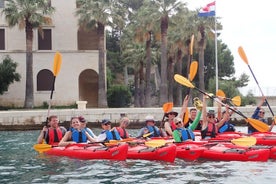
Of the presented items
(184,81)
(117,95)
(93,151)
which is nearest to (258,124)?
(184,81)

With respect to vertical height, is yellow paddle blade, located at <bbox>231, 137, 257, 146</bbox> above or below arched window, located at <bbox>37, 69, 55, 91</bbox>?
below

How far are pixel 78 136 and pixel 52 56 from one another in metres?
23.5

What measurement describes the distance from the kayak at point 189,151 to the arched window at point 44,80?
2491 cm

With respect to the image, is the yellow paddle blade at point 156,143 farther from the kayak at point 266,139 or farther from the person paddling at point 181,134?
the kayak at point 266,139

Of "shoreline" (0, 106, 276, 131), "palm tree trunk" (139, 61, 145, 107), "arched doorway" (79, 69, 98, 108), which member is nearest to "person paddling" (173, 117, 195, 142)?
Answer: "shoreline" (0, 106, 276, 131)

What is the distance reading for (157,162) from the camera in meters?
14.9

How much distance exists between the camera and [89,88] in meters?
44.8

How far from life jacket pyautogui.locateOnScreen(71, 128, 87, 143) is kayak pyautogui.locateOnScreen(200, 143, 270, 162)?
145 inches

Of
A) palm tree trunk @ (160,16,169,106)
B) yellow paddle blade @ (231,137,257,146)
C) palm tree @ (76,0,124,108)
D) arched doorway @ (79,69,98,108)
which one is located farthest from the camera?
arched doorway @ (79,69,98,108)

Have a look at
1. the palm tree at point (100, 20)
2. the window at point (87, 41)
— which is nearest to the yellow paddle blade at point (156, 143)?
the palm tree at point (100, 20)

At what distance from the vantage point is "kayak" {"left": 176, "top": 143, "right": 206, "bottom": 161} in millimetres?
14805

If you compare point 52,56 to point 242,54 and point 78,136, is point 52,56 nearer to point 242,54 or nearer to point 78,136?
point 242,54

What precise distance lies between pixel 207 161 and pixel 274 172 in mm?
2371

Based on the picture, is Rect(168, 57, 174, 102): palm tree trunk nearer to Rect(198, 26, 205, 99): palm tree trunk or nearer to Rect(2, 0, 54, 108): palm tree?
Rect(198, 26, 205, 99): palm tree trunk
